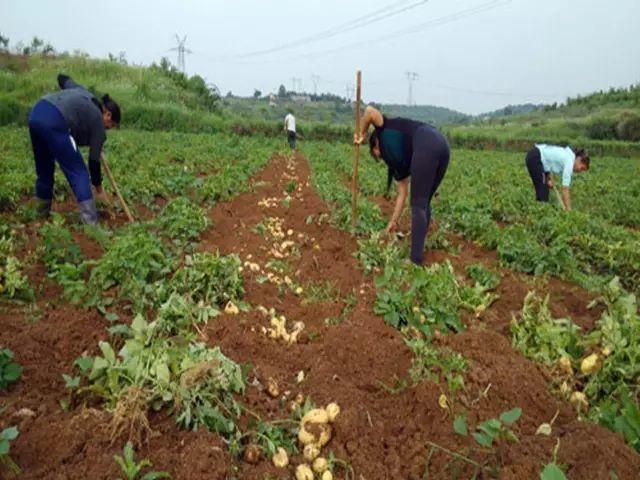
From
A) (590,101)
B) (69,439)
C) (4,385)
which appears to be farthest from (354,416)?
(590,101)

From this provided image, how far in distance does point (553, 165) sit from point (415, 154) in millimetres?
4207

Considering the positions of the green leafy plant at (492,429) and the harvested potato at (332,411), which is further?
the harvested potato at (332,411)

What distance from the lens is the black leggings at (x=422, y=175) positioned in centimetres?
445

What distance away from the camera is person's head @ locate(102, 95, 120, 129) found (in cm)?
526

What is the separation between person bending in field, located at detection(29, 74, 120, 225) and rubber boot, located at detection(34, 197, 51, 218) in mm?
151

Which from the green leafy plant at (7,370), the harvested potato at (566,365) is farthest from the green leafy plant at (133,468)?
the harvested potato at (566,365)

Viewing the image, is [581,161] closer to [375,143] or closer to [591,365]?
[375,143]

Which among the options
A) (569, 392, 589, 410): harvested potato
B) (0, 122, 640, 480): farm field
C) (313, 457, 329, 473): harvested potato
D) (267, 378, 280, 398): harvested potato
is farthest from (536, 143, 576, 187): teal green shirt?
(313, 457, 329, 473): harvested potato

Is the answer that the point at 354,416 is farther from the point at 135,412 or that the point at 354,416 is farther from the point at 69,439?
the point at 69,439

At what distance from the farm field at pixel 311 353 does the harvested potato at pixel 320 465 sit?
1.2 inches

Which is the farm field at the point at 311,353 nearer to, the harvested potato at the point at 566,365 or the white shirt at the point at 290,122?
the harvested potato at the point at 566,365

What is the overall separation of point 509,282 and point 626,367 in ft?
5.72

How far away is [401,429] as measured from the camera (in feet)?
7.54

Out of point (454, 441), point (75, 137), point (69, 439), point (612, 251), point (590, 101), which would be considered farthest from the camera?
point (590, 101)
